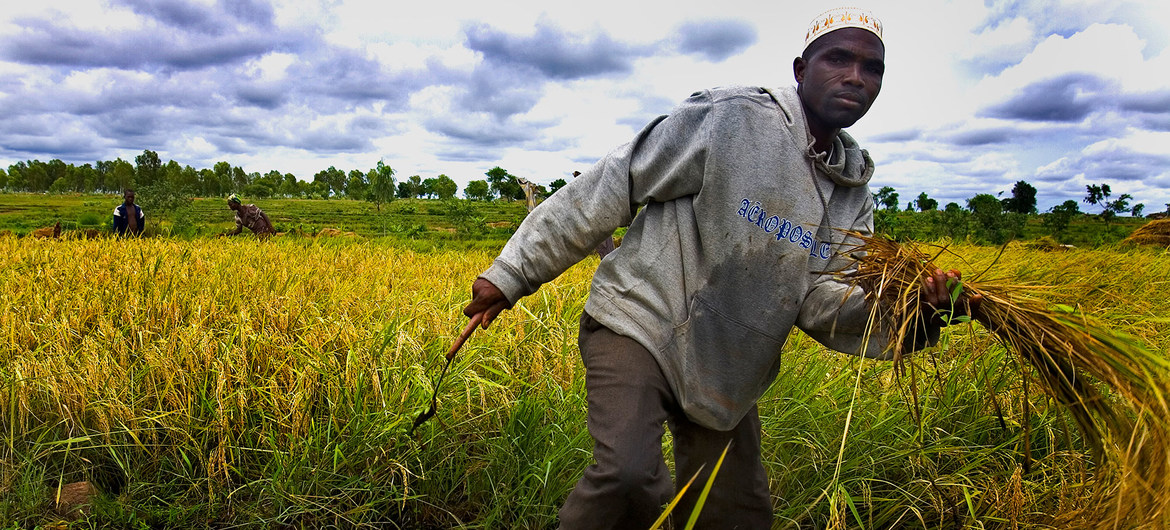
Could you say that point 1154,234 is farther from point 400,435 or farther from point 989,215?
point 400,435

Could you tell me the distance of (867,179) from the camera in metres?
1.94

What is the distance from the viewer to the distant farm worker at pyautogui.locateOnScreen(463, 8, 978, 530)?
68.9 inches

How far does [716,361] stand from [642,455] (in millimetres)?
336

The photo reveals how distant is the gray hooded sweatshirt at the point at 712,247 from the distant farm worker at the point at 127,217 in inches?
386

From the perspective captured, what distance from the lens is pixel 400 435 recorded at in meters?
2.40

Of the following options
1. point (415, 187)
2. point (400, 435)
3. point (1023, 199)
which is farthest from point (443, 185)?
point (400, 435)

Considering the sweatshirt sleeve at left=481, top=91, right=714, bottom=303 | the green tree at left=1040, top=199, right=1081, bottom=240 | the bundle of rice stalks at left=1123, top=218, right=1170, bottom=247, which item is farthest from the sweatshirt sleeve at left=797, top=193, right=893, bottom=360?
the green tree at left=1040, top=199, right=1081, bottom=240

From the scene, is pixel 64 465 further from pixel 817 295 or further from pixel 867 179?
pixel 867 179

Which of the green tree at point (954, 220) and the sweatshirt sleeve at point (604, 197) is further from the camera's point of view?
the green tree at point (954, 220)

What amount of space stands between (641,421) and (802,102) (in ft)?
3.07

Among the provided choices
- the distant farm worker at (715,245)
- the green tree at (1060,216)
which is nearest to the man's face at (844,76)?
the distant farm worker at (715,245)

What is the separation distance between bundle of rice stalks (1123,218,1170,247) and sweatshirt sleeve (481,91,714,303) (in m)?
13.6

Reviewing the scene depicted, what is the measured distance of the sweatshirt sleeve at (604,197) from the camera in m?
1.78

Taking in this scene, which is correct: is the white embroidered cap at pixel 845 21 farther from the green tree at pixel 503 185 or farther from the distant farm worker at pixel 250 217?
the green tree at pixel 503 185
